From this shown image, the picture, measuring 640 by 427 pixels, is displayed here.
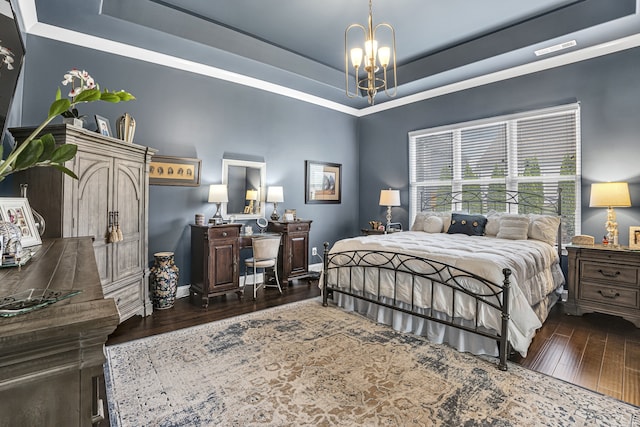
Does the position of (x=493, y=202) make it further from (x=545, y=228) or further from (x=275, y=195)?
(x=275, y=195)

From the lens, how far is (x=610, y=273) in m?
3.36

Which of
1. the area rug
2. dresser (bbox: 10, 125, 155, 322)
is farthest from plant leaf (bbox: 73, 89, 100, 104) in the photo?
dresser (bbox: 10, 125, 155, 322)

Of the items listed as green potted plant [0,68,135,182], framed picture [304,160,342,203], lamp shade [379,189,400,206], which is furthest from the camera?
framed picture [304,160,342,203]

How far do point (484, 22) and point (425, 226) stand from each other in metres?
2.64

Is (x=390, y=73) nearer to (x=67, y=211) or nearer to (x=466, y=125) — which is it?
(x=466, y=125)

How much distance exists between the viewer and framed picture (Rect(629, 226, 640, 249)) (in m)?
3.37

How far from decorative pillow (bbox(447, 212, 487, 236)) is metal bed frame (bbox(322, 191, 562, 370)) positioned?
0.54 m

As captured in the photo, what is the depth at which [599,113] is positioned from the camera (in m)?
3.90

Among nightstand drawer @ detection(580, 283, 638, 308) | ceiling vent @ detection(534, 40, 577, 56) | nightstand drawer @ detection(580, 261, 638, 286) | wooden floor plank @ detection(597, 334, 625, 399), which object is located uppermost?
ceiling vent @ detection(534, 40, 577, 56)

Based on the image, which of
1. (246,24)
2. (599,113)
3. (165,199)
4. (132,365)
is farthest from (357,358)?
(599,113)

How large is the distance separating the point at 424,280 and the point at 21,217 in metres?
2.87

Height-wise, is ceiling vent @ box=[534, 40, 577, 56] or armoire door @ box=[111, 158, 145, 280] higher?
ceiling vent @ box=[534, 40, 577, 56]

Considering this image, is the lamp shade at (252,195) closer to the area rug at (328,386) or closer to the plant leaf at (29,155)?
the area rug at (328,386)

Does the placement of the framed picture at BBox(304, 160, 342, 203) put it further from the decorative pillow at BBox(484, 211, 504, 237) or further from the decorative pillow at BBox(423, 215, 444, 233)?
the decorative pillow at BBox(484, 211, 504, 237)
